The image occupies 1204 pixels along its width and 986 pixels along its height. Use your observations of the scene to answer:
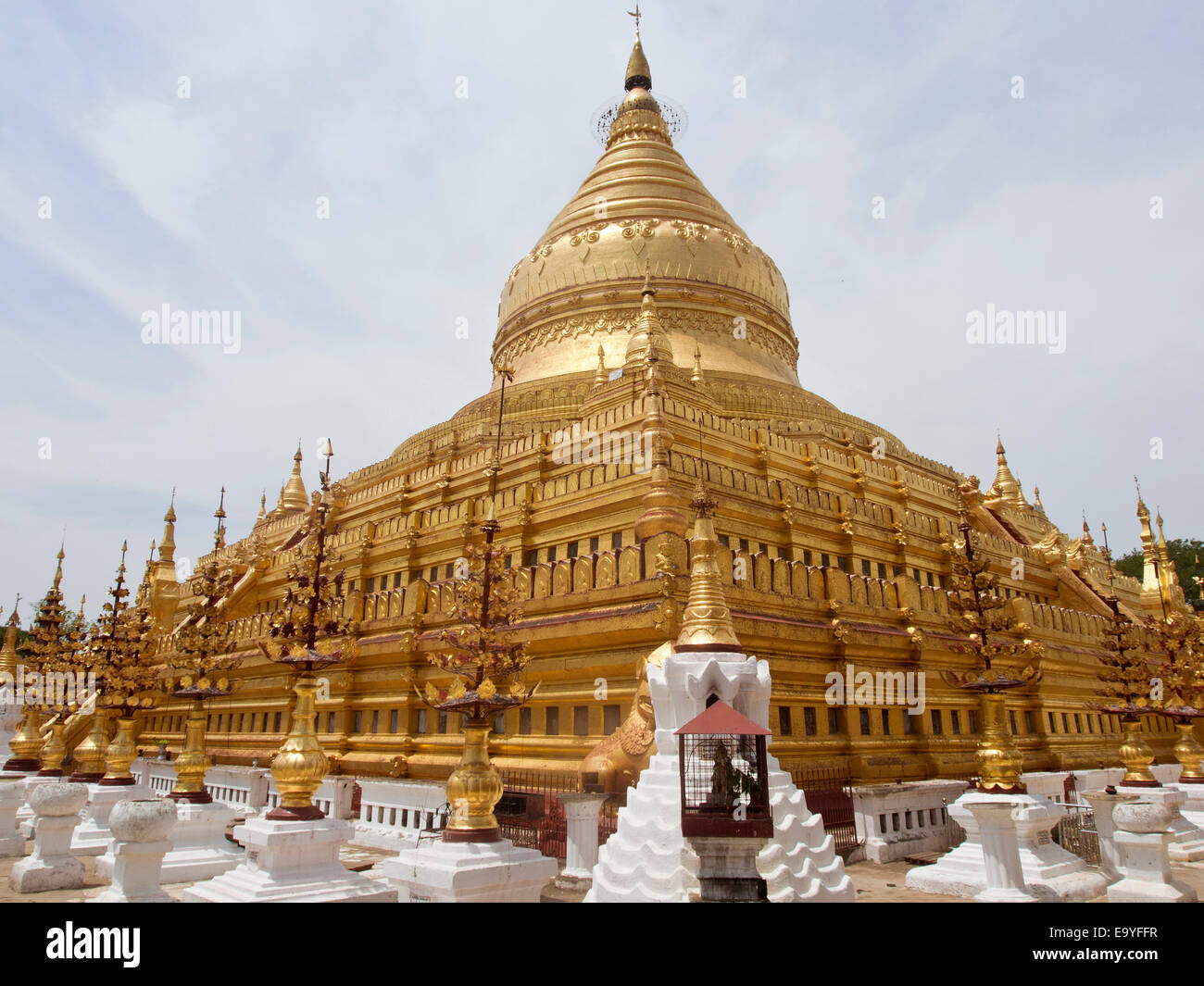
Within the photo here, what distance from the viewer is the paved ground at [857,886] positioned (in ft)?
40.5

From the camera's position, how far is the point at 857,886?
43.8ft

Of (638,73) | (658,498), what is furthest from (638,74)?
(658,498)

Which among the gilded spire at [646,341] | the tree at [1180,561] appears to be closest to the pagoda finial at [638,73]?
the gilded spire at [646,341]

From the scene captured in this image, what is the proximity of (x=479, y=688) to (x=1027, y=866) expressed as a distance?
8.81 meters

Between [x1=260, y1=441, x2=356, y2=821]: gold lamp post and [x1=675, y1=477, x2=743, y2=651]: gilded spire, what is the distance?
5.07 metres

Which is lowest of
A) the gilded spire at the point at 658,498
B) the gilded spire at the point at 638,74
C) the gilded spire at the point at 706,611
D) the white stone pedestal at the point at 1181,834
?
the white stone pedestal at the point at 1181,834

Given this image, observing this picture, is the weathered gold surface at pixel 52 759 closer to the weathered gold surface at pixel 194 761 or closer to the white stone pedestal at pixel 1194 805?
the weathered gold surface at pixel 194 761

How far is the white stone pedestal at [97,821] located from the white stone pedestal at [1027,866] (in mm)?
14971

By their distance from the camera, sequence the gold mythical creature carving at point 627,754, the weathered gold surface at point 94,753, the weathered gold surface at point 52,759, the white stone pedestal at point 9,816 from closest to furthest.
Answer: the gold mythical creature carving at point 627,754 < the white stone pedestal at point 9,816 < the weathered gold surface at point 52,759 < the weathered gold surface at point 94,753

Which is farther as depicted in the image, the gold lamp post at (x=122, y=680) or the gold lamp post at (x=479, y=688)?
the gold lamp post at (x=122, y=680)

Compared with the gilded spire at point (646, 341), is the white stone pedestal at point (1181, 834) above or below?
below

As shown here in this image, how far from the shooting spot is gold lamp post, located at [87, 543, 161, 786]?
1809cm

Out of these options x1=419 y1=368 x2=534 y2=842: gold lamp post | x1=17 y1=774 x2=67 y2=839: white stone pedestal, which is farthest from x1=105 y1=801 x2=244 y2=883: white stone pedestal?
x1=17 y1=774 x2=67 y2=839: white stone pedestal
